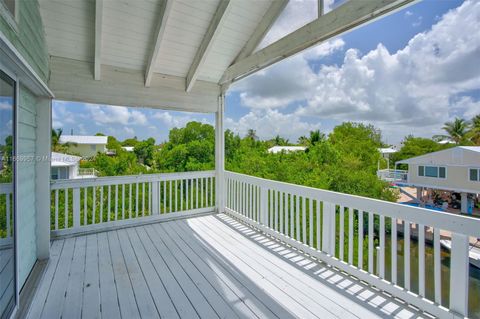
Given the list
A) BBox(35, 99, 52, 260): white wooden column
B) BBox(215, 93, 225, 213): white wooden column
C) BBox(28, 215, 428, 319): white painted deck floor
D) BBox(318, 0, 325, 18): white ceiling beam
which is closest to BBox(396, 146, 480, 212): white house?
BBox(28, 215, 428, 319): white painted deck floor

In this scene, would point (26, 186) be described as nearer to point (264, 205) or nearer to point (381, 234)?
point (264, 205)

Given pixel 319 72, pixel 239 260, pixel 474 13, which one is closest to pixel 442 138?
pixel 474 13

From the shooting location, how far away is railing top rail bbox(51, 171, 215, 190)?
13.2ft

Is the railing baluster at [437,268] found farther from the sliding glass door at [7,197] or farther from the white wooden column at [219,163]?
the white wooden column at [219,163]

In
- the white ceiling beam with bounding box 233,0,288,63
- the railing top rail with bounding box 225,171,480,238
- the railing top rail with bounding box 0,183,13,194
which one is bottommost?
the railing top rail with bounding box 225,171,480,238

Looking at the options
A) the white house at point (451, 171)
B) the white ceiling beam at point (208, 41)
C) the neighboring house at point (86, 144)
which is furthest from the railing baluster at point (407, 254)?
the neighboring house at point (86, 144)

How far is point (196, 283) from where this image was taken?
2654mm

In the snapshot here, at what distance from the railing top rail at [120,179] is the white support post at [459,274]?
4.24 m

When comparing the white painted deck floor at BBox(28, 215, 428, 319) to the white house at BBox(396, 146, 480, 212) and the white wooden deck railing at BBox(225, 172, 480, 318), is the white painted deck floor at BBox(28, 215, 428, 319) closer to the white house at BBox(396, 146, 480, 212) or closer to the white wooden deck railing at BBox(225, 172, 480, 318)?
the white wooden deck railing at BBox(225, 172, 480, 318)

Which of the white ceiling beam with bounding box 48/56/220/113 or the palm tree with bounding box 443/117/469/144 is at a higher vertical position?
the white ceiling beam with bounding box 48/56/220/113

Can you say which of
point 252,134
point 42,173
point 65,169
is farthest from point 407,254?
point 252,134

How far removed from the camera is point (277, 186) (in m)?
3.83

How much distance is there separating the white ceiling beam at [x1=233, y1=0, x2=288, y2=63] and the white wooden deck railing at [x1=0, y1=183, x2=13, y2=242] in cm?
369

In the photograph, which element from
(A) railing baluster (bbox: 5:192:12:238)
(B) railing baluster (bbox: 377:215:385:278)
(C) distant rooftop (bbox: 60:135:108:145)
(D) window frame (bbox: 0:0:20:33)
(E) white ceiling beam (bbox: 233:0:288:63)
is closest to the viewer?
(D) window frame (bbox: 0:0:20:33)
